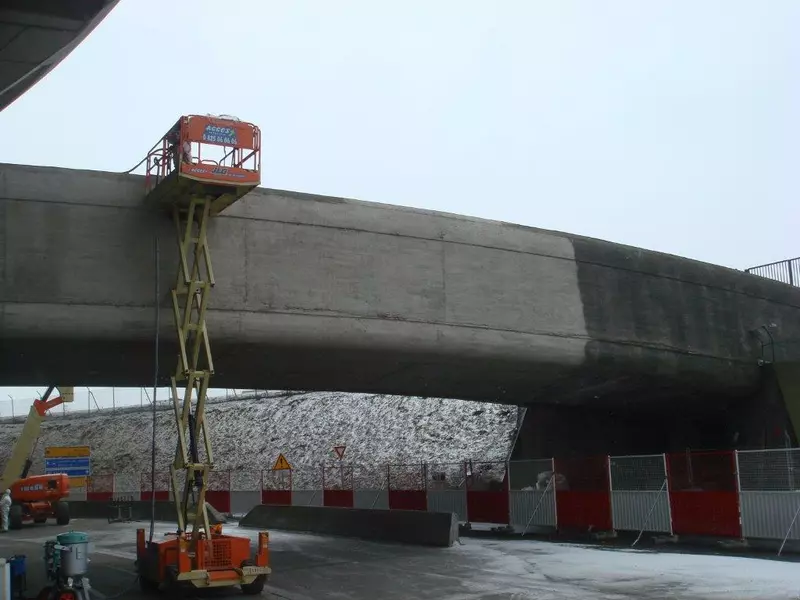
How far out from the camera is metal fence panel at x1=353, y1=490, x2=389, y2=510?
29.0m

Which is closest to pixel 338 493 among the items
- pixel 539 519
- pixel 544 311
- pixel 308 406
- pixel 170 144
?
pixel 539 519

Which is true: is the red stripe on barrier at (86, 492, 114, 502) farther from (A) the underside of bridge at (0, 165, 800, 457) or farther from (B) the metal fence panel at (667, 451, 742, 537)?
(B) the metal fence panel at (667, 451, 742, 537)

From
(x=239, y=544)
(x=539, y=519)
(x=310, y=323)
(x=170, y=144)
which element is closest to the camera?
(x=239, y=544)

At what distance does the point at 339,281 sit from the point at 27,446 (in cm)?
2266

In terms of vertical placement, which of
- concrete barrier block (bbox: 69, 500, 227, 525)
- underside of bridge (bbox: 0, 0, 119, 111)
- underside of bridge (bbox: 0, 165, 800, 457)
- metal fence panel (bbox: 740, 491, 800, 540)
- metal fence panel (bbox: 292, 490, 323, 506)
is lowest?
concrete barrier block (bbox: 69, 500, 227, 525)

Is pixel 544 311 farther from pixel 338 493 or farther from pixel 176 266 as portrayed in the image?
pixel 338 493

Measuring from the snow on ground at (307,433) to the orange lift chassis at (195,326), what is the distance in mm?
25807

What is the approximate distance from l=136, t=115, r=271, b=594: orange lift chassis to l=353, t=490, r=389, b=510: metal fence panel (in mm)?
→ 13752

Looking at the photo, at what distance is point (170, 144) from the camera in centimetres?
1552

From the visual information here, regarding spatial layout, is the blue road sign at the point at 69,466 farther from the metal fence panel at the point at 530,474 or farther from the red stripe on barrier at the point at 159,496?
the metal fence panel at the point at 530,474

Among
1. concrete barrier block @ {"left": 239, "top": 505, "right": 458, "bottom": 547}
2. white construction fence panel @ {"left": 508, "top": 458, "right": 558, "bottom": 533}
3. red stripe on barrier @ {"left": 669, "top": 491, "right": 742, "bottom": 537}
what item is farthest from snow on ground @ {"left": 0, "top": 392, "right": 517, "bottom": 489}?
red stripe on barrier @ {"left": 669, "top": 491, "right": 742, "bottom": 537}

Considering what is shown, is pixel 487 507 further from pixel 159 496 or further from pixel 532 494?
pixel 159 496

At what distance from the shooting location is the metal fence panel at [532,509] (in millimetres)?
23219

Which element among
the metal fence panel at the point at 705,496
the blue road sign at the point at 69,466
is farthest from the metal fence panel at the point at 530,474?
the blue road sign at the point at 69,466
